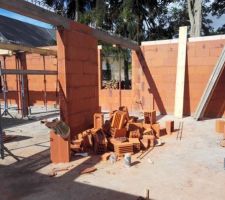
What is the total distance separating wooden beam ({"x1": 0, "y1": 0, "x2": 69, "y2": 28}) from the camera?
4.82m

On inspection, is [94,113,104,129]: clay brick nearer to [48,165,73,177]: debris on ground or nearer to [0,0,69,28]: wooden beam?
[48,165,73,177]: debris on ground

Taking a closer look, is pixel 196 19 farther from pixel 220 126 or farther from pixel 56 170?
pixel 56 170

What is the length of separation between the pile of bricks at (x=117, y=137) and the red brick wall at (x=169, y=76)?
12.7ft

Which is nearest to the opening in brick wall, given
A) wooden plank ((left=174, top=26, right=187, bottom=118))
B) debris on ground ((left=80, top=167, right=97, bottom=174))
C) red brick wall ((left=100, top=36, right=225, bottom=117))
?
red brick wall ((left=100, top=36, right=225, bottom=117))

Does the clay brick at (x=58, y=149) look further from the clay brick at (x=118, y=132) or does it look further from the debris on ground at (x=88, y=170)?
the clay brick at (x=118, y=132)

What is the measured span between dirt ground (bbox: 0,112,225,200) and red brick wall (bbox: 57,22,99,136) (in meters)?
1.12

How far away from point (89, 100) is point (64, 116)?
1.39 metres

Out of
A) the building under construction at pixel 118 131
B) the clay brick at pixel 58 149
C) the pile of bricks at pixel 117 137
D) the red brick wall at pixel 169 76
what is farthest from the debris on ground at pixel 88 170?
the red brick wall at pixel 169 76

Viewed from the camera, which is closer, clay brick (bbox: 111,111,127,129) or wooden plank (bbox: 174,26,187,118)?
clay brick (bbox: 111,111,127,129)

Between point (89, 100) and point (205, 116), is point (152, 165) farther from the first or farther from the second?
point (205, 116)

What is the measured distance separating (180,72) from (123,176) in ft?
21.8

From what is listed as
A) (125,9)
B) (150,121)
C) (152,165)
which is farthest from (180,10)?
(152,165)

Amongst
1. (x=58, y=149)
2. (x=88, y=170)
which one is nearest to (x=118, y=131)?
(x=58, y=149)

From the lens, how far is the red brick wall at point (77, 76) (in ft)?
21.9
